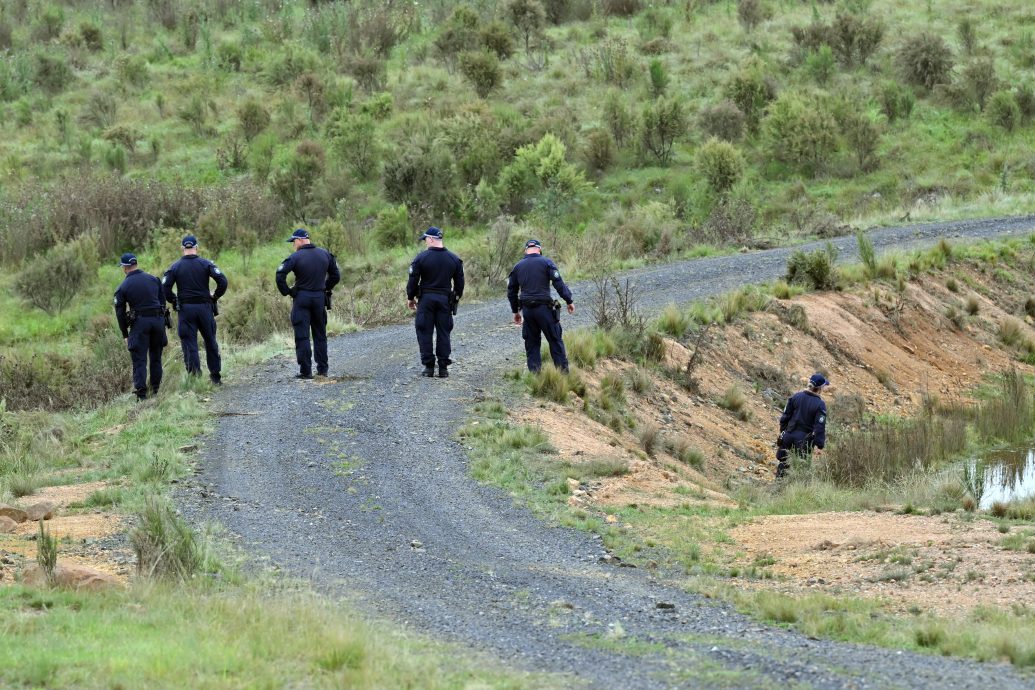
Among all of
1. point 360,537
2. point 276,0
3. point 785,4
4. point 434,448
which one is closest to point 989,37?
point 785,4

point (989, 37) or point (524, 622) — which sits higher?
point (989, 37)

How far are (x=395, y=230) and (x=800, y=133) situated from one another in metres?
11.5

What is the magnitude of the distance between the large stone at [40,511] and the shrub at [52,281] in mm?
14998

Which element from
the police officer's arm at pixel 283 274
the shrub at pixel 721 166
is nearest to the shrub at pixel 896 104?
the shrub at pixel 721 166

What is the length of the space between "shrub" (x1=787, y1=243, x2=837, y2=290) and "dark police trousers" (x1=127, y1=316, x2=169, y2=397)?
37.5 feet

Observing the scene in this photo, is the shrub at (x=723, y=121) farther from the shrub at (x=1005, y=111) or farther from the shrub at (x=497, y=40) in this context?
the shrub at (x=497, y=40)

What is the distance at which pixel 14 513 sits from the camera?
442 inches

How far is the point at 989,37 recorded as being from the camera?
41.9m

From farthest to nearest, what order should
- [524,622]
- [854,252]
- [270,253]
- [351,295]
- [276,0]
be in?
[276,0], [270,253], [854,252], [351,295], [524,622]

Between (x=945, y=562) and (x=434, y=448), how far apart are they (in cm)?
559

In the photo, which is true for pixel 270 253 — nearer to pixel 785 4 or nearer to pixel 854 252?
pixel 854 252

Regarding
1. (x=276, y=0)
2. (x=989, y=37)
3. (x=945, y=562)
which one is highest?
(x=276, y=0)

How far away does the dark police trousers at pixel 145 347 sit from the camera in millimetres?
15859

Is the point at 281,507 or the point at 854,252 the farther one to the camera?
the point at 854,252
